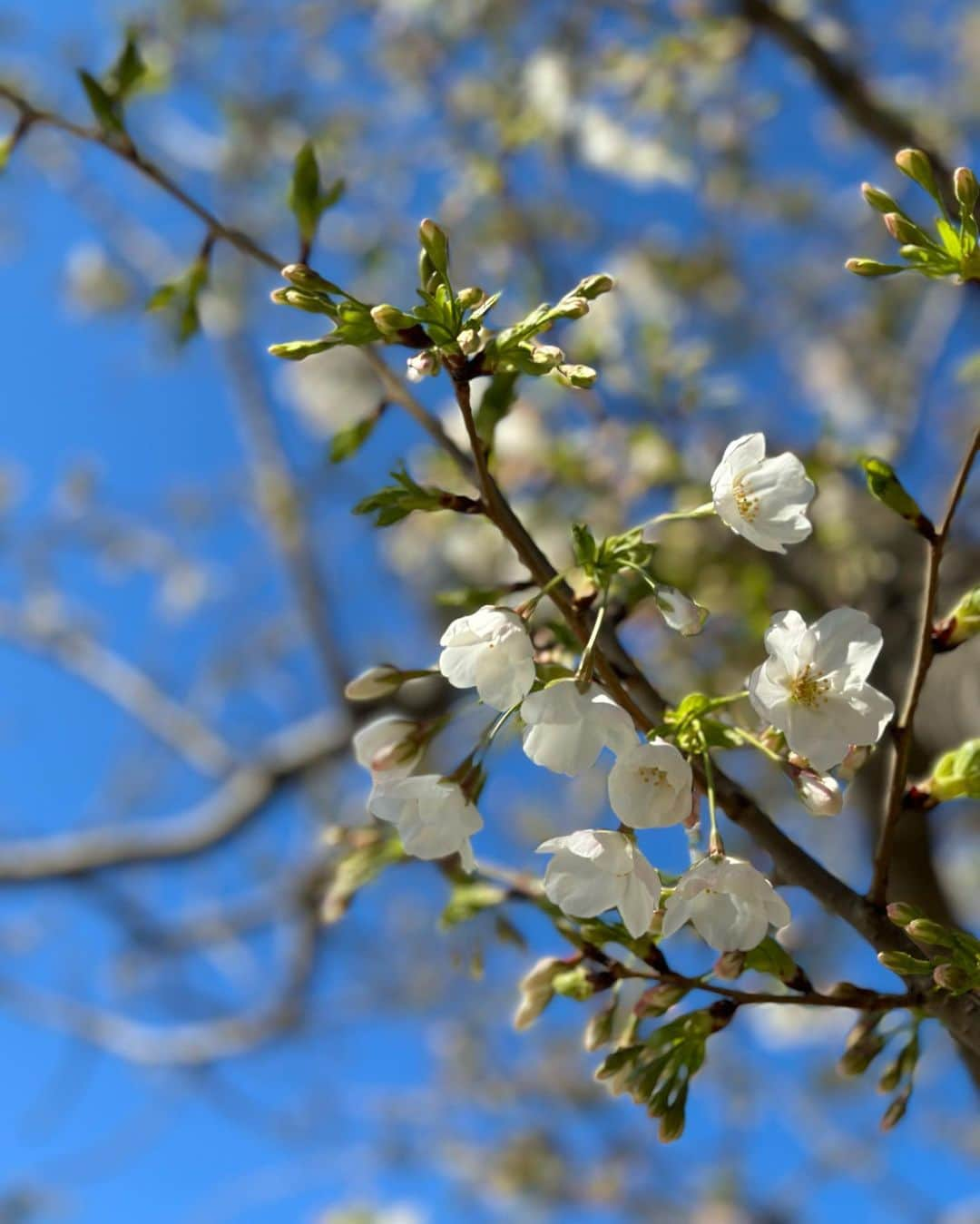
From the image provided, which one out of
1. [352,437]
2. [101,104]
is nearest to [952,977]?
[352,437]

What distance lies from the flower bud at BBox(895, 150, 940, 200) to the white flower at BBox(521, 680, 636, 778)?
1.27 ft

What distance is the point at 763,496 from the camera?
69cm

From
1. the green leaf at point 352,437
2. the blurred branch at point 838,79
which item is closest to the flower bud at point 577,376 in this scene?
the green leaf at point 352,437

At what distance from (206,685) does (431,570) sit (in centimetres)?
115

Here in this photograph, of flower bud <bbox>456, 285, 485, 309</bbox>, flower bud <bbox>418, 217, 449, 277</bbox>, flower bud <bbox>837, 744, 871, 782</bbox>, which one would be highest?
flower bud <bbox>418, 217, 449, 277</bbox>

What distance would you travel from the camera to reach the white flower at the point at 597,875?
64cm

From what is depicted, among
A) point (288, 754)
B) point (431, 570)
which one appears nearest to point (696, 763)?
point (288, 754)

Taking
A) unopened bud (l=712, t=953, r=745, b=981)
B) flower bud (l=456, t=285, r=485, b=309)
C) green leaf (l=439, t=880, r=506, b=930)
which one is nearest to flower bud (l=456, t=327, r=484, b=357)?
flower bud (l=456, t=285, r=485, b=309)

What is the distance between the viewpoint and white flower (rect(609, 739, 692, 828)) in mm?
603

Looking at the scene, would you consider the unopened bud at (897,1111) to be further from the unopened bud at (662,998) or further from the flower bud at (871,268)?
the flower bud at (871,268)

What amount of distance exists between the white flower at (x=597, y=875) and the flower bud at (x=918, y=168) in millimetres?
452

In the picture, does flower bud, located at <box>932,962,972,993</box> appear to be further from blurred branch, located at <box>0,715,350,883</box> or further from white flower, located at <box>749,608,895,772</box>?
blurred branch, located at <box>0,715,350,883</box>

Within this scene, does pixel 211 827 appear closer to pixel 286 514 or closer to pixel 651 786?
pixel 286 514

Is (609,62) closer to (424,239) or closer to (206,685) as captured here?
(424,239)
